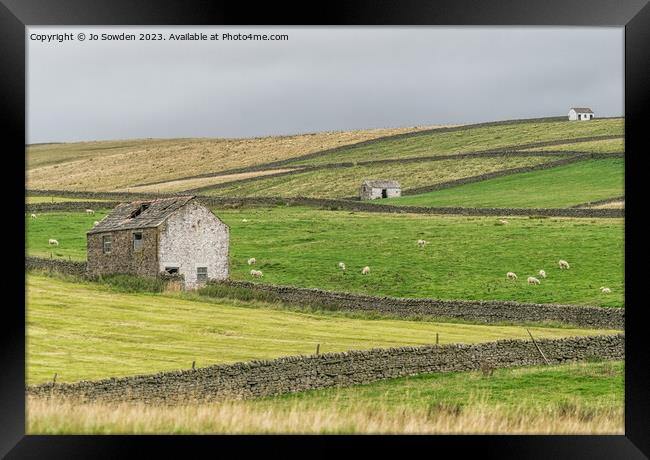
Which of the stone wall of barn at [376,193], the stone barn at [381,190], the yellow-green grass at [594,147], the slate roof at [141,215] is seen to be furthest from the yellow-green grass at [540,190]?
the slate roof at [141,215]

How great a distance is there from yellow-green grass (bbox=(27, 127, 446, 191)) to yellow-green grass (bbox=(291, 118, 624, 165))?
246 inches

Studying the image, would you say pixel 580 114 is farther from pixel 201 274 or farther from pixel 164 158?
pixel 201 274

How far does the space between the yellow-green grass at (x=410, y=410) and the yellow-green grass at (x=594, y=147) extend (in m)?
62.2

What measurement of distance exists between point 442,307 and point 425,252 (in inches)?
491

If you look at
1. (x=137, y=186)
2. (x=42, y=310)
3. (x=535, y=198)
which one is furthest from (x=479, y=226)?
(x=137, y=186)

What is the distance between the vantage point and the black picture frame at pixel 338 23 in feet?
33.5

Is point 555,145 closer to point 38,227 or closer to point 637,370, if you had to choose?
point 38,227

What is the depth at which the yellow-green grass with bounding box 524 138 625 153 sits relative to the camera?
283 ft

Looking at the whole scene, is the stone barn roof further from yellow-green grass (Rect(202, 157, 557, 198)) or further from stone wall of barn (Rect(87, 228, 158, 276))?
stone wall of barn (Rect(87, 228, 158, 276))

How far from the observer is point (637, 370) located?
10.7 metres

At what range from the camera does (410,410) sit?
651 inches

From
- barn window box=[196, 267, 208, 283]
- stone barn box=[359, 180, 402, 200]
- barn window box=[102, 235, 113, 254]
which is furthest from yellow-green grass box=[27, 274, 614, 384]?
stone barn box=[359, 180, 402, 200]

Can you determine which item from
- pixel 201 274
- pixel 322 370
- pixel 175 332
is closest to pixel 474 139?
pixel 201 274

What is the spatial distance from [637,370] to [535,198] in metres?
A: 60.5
